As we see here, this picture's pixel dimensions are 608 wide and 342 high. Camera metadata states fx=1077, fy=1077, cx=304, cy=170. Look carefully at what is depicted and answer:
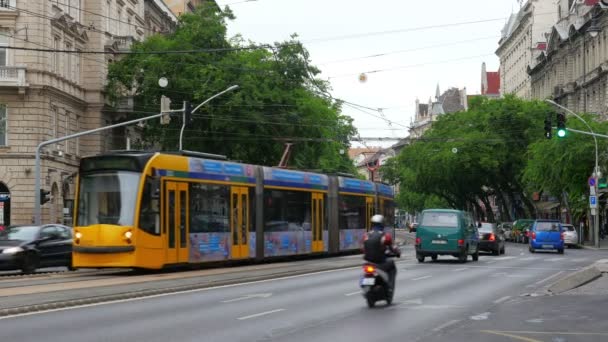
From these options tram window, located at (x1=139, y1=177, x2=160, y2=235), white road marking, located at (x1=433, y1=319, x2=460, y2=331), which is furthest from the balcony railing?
white road marking, located at (x1=433, y1=319, x2=460, y2=331)

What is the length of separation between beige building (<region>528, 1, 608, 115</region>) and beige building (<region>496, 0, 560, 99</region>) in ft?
39.5

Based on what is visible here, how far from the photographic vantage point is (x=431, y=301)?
19.1 meters

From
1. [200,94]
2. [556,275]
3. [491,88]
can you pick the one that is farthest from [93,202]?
[491,88]

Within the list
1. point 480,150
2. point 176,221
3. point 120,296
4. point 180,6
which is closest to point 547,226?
point 176,221

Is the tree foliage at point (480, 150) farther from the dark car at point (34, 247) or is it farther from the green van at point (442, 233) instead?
the dark car at point (34, 247)

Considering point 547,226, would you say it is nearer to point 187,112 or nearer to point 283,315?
point 187,112

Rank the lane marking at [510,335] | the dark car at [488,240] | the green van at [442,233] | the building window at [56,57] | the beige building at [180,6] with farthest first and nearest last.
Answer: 1. the beige building at [180,6]
2. the building window at [56,57]
3. the dark car at [488,240]
4. the green van at [442,233]
5. the lane marking at [510,335]

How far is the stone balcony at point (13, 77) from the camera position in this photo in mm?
50500

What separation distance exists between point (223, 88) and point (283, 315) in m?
40.7

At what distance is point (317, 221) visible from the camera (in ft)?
123

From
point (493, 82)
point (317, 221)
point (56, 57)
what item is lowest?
point (317, 221)

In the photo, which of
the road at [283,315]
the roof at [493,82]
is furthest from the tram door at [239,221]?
the roof at [493,82]

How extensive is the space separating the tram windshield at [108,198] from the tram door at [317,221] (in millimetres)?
11827

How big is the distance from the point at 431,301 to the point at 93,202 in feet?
34.3
